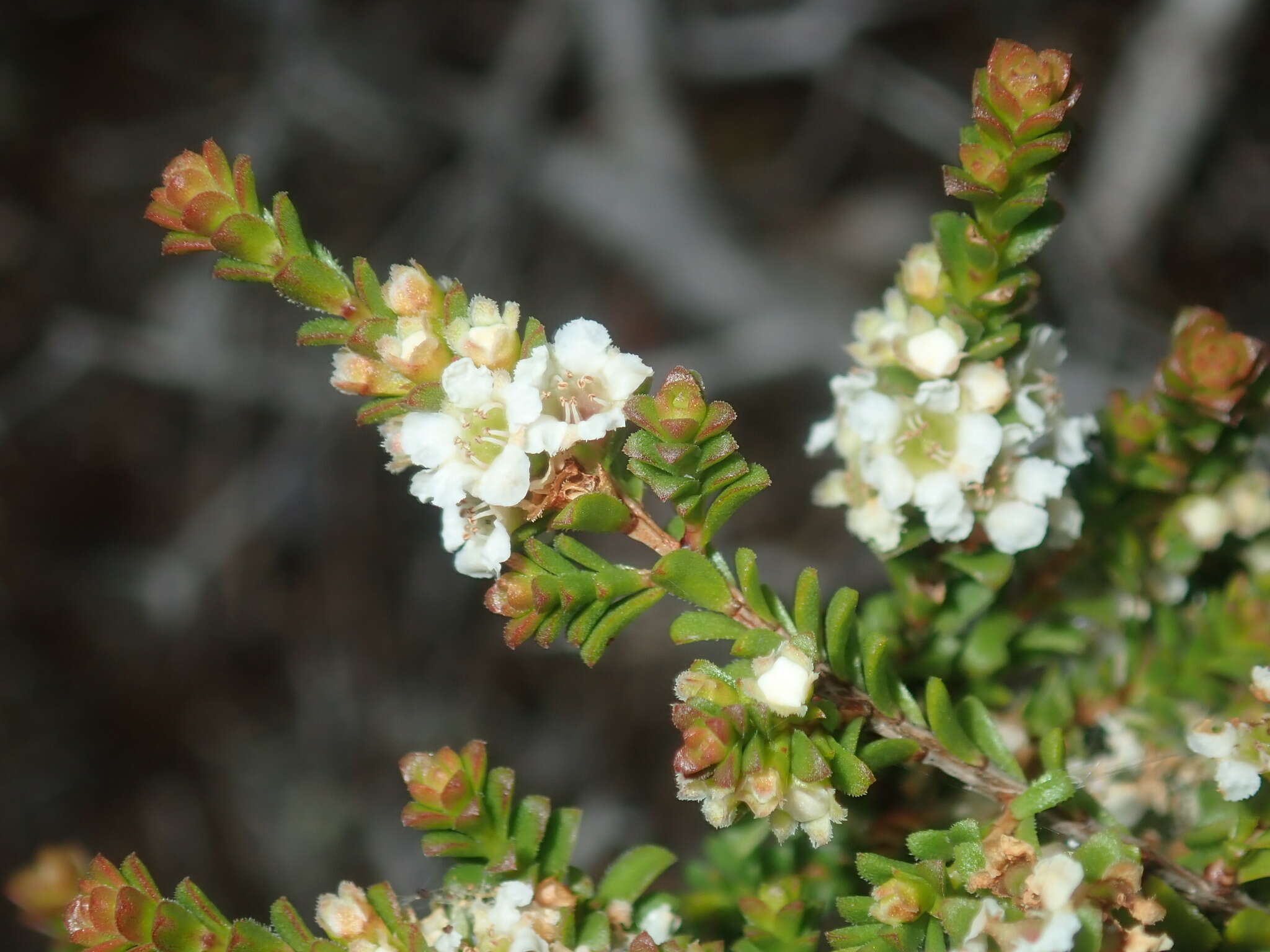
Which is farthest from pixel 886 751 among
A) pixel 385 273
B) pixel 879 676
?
pixel 385 273

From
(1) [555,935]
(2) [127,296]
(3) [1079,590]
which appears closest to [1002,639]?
(3) [1079,590]

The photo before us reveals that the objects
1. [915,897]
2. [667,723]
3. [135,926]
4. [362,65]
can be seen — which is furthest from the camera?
[362,65]

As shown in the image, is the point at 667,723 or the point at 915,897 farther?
the point at 667,723

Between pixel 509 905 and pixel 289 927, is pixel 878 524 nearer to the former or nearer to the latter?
pixel 509 905

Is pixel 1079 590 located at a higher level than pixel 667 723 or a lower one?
higher

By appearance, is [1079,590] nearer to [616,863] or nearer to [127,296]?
[616,863]

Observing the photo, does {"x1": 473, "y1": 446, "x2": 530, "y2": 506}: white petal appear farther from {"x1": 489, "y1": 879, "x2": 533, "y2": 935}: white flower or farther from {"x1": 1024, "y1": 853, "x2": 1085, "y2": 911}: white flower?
{"x1": 1024, "y1": 853, "x2": 1085, "y2": 911}: white flower
